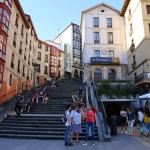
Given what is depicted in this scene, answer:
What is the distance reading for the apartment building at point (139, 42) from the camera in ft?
78.7

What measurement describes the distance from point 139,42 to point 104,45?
25.9ft

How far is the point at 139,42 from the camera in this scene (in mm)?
26641

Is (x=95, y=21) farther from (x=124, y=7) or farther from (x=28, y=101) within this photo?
(x=28, y=101)

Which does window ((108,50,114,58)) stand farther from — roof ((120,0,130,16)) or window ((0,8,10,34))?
window ((0,8,10,34))

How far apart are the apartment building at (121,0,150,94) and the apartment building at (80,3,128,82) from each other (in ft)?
5.30

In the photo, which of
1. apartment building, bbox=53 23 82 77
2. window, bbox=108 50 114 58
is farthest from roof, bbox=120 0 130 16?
apartment building, bbox=53 23 82 77

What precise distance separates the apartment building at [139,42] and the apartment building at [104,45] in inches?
63.6

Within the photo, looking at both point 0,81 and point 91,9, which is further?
point 91,9

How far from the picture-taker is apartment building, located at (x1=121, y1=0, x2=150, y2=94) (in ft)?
78.7

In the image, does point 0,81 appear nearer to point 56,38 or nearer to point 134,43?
point 134,43

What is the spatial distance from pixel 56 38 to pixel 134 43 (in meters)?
40.4

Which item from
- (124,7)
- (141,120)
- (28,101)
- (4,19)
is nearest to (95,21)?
(124,7)

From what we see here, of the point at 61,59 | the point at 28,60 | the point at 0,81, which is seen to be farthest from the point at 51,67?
the point at 0,81

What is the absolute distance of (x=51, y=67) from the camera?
4681cm
